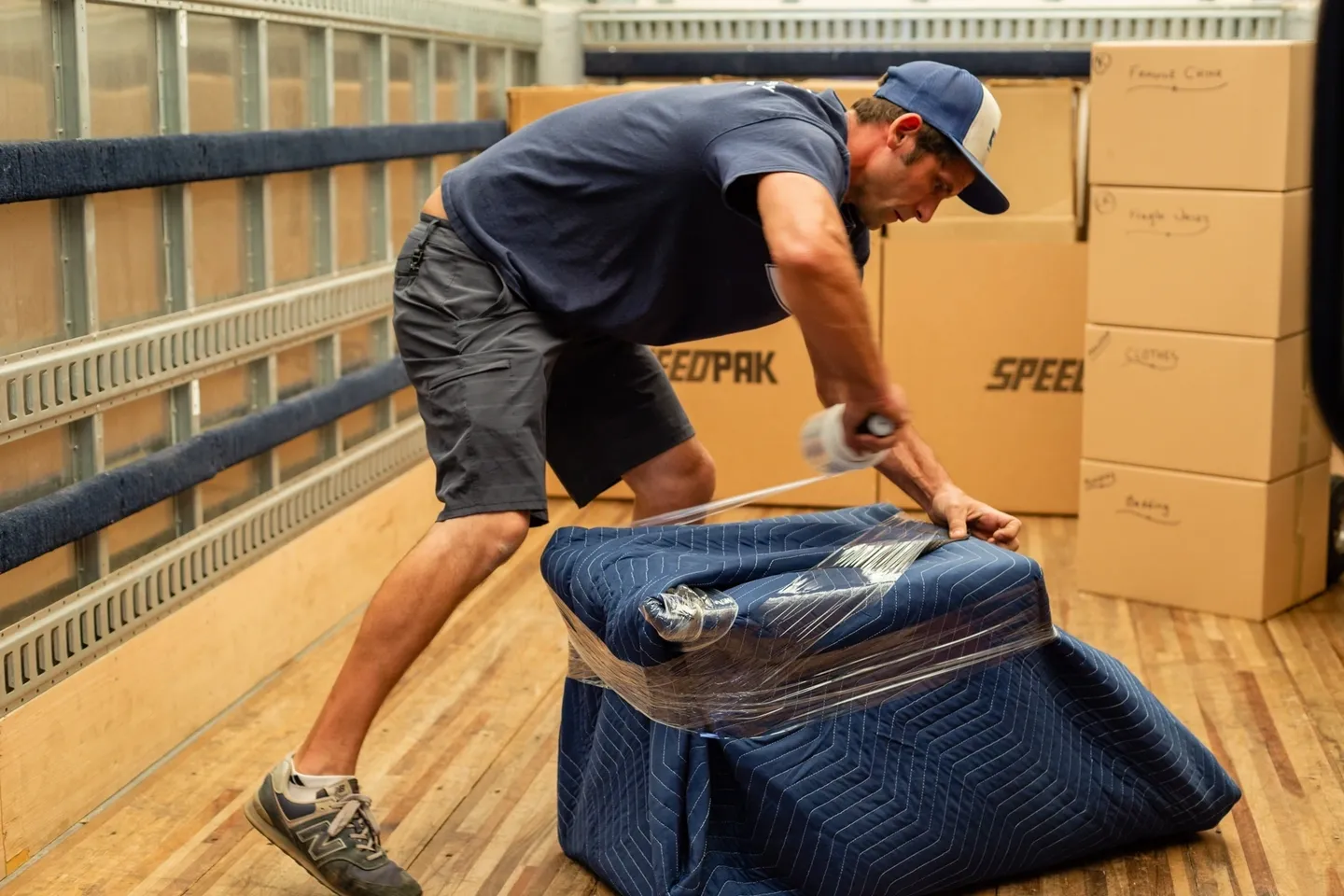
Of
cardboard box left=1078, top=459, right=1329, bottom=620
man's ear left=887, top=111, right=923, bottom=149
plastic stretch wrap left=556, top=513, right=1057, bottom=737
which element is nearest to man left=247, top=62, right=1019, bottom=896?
man's ear left=887, top=111, right=923, bottom=149

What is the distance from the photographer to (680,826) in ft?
6.39

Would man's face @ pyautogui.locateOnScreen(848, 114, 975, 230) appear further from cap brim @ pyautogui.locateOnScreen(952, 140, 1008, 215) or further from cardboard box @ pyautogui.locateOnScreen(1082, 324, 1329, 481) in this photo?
cardboard box @ pyautogui.locateOnScreen(1082, 324, 1329, 481)

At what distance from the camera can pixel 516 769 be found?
8.30 ft

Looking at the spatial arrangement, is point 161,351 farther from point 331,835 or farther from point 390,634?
point 331,835

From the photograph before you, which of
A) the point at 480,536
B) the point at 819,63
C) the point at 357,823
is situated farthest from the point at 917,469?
the point at 819,63

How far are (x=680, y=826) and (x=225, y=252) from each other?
1.42 meters

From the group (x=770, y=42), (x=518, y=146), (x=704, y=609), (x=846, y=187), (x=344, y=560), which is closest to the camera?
(x=704, y=609)

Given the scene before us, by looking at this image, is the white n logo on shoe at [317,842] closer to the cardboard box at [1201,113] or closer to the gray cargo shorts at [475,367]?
the gray cargo shorts at [475,367]

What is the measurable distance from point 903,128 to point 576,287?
0.49 metres

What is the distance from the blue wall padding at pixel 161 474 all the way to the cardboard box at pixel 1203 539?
5.31 ft

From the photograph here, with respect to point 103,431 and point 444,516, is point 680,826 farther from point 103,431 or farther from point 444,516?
point 103,431

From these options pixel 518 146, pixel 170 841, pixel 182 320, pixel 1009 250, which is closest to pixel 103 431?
pixel 182 320

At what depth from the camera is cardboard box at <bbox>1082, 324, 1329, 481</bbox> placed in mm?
3154

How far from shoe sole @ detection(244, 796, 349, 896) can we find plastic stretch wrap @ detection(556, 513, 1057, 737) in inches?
17.5
